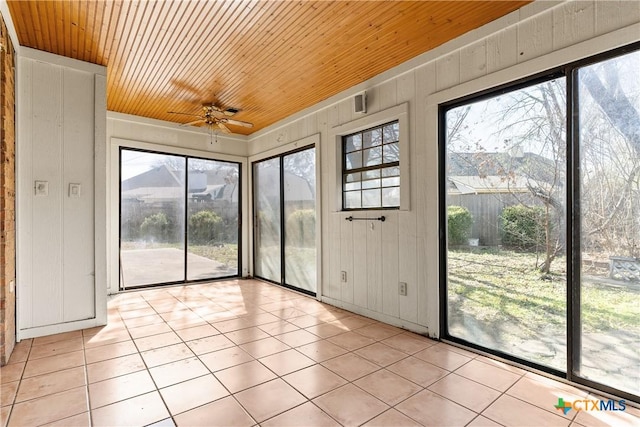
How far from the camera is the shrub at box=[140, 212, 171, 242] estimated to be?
5227 mm

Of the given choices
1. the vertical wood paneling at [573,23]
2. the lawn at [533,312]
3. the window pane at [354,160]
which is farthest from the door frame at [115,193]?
the vertical wood paneling at [573,23]

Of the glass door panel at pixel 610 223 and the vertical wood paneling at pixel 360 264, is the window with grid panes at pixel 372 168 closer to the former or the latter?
the vertical wood paneling at pixel 360 264

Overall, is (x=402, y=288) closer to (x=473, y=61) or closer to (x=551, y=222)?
(x=551, y=222)

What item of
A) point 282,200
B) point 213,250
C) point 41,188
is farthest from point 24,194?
point 282,200

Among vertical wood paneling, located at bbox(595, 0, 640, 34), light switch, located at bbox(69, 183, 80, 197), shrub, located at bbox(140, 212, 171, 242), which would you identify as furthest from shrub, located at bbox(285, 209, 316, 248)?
vertical wood paneling, located at bbox(595, 0, 640, 34)

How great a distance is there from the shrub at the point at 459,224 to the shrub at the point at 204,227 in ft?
13.8

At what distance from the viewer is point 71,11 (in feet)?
8.35

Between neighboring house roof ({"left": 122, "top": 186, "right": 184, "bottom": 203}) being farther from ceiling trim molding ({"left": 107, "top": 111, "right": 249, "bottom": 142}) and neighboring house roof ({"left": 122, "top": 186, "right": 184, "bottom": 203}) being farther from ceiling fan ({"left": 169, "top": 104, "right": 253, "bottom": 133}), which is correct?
ceiling fan ({"left": 169, "top": 104, "right": 253, "bottom": 133})

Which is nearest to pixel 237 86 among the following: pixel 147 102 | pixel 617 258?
pixel 147 102

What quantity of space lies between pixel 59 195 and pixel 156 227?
207 centimetres

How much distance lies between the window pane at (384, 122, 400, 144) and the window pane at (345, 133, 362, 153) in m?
0.44

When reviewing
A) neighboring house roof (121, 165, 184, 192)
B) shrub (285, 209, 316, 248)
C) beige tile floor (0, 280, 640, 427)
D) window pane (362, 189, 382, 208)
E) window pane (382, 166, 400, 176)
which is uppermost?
neighboring house roof (121, 165, 184, 192)

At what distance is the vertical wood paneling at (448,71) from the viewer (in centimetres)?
295

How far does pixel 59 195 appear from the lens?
3.29 meters
